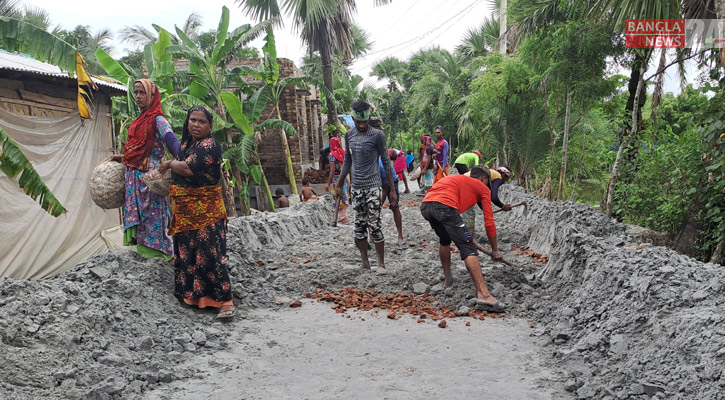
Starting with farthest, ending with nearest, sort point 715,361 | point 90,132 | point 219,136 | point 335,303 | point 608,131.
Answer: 1. point 608,131
2. point 219,136
3. point 90,132
4. point 335,303
5. point 715,361

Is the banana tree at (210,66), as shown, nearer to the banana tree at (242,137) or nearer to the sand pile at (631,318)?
the banana tree at (242,137)

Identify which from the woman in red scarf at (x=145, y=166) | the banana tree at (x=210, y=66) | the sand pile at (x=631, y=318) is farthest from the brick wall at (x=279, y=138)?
the sand pile at (x=631, y=318)

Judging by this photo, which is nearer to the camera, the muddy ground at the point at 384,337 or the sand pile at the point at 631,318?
the sand pile at the point at 631,318

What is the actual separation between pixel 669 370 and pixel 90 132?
30.2 feet

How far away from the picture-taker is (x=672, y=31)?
6898 millimetres

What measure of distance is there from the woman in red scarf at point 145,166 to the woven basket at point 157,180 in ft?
0.76

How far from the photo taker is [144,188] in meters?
4.99

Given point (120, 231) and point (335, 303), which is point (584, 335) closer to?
point (335, 303)

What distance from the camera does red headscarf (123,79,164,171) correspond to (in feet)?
16.3

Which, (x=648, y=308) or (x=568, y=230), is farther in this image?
(x=568, y=230)

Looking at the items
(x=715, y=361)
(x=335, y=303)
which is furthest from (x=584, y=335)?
(x=335, y=303)

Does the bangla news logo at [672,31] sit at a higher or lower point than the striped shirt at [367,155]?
higher

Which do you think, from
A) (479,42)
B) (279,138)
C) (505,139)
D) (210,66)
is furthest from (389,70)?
(210,66)

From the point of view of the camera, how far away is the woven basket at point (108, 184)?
4973 mm
